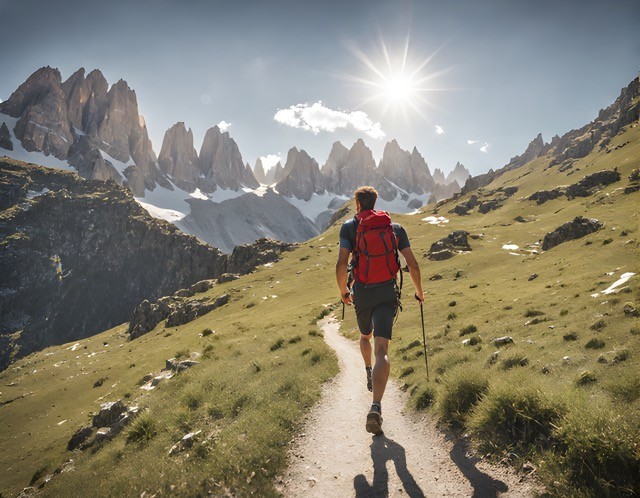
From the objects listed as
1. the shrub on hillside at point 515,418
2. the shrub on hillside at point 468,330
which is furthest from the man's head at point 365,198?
the shrub on hillside at point 468,330

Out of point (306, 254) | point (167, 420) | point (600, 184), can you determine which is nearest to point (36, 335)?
point (306, 254)

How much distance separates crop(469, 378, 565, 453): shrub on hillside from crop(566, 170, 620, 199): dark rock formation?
442ft

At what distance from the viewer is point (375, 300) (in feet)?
29.9

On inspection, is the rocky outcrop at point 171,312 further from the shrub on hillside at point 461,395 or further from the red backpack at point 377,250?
the shrub on hillside at point 461,395

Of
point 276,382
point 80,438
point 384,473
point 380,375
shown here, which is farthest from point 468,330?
point 80,438

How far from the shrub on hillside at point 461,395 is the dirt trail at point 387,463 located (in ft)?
1.60

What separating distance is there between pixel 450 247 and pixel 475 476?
3286 inches

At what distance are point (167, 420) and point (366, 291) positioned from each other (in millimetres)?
8531

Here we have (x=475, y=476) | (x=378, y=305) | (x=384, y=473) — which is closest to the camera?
(x=475, y=476)

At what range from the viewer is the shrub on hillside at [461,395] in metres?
8.61

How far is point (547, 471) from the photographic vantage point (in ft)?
18.7

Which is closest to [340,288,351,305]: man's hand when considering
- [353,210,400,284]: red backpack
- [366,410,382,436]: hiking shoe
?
[353,210,400,284]: red backpack

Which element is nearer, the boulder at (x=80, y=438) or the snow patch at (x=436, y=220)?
the boulder at (x=80, y=438)

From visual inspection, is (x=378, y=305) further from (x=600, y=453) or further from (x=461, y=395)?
(x=600, y=453)
